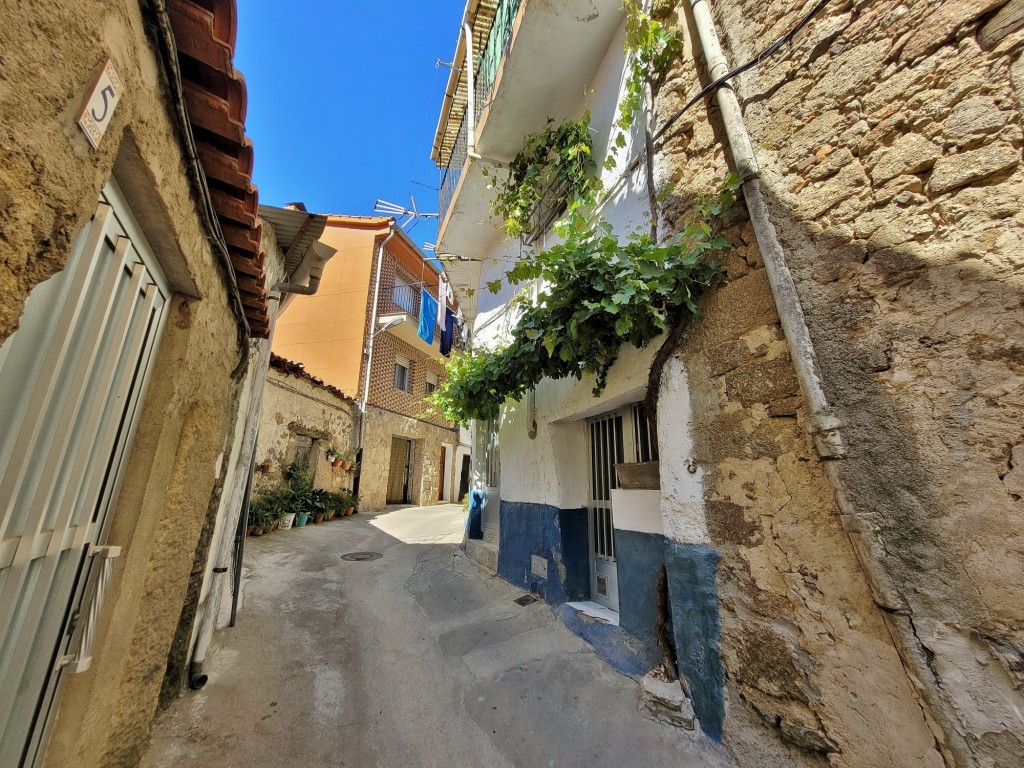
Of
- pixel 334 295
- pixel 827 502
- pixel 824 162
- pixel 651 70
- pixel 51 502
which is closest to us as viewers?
pixel 51 502

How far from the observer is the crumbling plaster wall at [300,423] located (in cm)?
828

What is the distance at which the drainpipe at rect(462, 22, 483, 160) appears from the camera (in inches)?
219

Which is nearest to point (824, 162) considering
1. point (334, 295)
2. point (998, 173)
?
point (998, 173)

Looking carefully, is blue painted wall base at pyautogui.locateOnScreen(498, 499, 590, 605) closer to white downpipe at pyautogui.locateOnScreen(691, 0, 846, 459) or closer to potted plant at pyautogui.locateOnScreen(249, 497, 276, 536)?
white downpipe at pyautogui.locateOnScreen(691, 0, 846, 459)

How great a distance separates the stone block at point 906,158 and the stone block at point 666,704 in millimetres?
3031

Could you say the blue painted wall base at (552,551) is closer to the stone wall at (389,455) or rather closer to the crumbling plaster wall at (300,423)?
the crumbling plaster wall at (300,423)

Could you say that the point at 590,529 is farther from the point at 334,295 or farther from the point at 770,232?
the point at 334,295

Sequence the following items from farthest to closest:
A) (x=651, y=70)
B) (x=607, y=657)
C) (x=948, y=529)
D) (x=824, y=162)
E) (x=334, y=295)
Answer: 1. (x=334, y=295)
2. (x=651, y=70)
3. (x=607, y=657)
4. (x=824, y=162)
5. (x=948, y=529)

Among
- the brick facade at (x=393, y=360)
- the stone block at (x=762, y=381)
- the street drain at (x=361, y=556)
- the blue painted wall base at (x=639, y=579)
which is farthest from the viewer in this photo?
the brick facade at (x=393, y=360)

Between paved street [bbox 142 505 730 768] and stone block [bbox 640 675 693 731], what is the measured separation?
0.19ft

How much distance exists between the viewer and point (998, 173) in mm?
1707

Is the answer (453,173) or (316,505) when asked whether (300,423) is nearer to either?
(316,505)

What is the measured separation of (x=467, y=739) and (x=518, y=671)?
714mm

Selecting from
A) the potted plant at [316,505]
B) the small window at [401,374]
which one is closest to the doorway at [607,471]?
the potted plant at [316,505]
